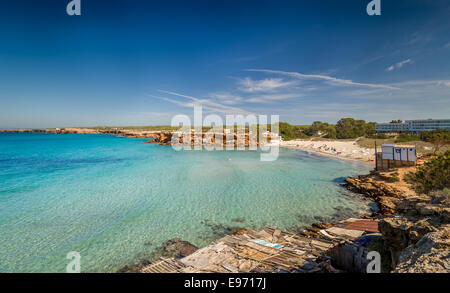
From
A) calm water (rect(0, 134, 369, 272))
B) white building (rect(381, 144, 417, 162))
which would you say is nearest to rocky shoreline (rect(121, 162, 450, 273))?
calm water (rect(0, 134, 369, 272))

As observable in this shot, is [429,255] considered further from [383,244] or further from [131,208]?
[131,208]

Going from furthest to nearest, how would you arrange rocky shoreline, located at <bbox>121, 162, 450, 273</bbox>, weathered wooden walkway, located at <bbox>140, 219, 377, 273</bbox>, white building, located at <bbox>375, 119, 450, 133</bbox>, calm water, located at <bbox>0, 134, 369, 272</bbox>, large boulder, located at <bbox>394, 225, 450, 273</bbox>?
white building, located at <bbox>375, 119, 450, 133</bbox>, calm water, located at <bbox>0, 134, 369, 272</bbox>, weathered wooden walkway, located at <bbox>140, 219, 377, 273</bbox>, rocky shoreline, located at <bbox>121, 162, 450, 273</bbox>, large boulder, located at <bbox>394, 225, 450, 273</bbox>

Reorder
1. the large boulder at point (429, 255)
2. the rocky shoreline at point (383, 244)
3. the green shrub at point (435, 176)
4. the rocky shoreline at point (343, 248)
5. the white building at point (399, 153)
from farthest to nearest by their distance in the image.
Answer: the white building at point (399, 153) < the green shrub at point (435, 176) < the rocky shoreline at point (343, 248) < the rocky shoreline at point (383, 244) < the large boulder at point (429, 255)

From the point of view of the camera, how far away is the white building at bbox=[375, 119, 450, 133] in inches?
2768

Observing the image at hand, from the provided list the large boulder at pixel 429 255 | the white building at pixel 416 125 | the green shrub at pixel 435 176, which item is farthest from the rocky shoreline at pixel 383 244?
the white building at pixel 416 125

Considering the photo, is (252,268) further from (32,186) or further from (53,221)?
(32,186)

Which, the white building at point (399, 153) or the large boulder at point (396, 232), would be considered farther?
the white building at point (399, 153)

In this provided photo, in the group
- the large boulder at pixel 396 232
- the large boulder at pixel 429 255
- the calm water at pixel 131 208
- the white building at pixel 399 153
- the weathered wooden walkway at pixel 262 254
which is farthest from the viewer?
the white building at pixel 399 153

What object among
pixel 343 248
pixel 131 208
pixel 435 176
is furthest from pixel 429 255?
pixel 131 208

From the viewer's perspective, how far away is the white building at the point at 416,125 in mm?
70312

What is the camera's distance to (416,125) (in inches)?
2977

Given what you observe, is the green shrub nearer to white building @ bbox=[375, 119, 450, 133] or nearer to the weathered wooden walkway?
the weathered wooden walkway

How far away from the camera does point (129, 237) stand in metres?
9.39

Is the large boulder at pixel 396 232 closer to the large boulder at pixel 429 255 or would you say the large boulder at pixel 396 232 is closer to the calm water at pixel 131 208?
the large boulder at pixel 429 255
